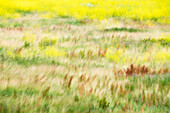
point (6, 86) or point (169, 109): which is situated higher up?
point (6, 86)

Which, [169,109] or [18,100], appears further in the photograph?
[169,109]

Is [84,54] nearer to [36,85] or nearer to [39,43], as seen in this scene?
[39,43]

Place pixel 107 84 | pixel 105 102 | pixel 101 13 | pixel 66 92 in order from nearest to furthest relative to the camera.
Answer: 1. pixel 105 102
2. pixel 66 92
3. pixel 107 84
4. pixel 101 13

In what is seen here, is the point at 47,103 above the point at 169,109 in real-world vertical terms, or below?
above

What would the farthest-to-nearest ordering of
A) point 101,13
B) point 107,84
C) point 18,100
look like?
point 101,13, point 107,84, point 18,100

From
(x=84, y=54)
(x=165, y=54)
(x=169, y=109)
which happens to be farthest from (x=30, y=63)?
(x=165, y=54)

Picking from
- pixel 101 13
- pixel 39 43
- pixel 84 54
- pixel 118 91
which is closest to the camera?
pixel 118 91

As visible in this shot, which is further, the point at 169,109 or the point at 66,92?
the point at 66,92

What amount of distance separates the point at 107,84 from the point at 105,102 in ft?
2.35

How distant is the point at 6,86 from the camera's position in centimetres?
268

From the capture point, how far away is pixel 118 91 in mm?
3070

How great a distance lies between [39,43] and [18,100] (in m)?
4.42

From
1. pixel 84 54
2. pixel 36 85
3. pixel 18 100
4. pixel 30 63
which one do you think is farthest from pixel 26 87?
pixel 84 54

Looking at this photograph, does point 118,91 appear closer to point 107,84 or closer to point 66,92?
point 107,84
